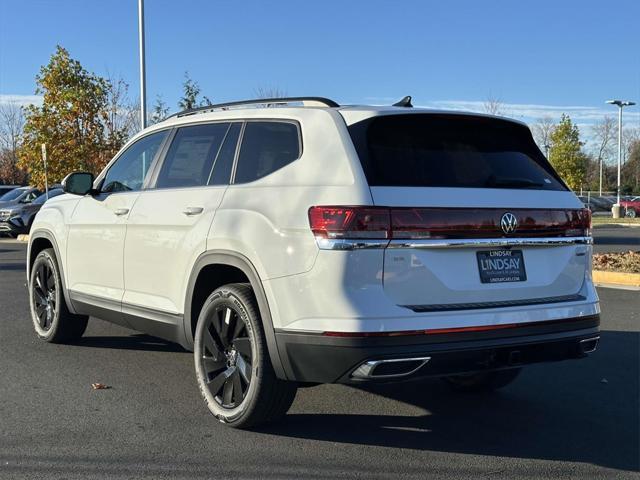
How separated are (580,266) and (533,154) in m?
0.75

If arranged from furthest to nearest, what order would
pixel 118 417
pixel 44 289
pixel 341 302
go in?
pixel 44 289 → pixel 118 417 → pixel 341 302

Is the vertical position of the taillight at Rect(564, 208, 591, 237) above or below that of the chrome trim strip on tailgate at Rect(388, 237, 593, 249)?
A: above

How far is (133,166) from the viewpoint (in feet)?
19.3

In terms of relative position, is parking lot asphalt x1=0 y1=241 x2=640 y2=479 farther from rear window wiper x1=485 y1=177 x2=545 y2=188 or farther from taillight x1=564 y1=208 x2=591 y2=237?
rear window wiper x1=485 y1=177 x2=545 y2=188

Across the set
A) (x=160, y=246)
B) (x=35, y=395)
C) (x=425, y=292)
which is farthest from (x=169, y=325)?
(x=425, y=292)

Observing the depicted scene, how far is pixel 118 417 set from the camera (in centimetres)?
477

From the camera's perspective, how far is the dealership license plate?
4.02 meters

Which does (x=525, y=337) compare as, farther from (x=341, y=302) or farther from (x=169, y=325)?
(x=169, y=325)

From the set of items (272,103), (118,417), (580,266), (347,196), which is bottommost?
(118,417)

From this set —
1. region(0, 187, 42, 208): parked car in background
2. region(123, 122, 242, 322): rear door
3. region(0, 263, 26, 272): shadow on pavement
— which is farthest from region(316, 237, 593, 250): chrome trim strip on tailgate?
region(0, 187, 42, 208): parked car in background

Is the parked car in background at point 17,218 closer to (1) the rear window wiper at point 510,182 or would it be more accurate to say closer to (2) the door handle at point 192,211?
(2) the door handle at point 192,211

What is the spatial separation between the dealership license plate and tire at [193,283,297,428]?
125 cm

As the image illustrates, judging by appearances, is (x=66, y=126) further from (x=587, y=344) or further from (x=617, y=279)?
(x=587, y=344)

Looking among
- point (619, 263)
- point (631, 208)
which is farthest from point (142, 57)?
point (631, 208)
